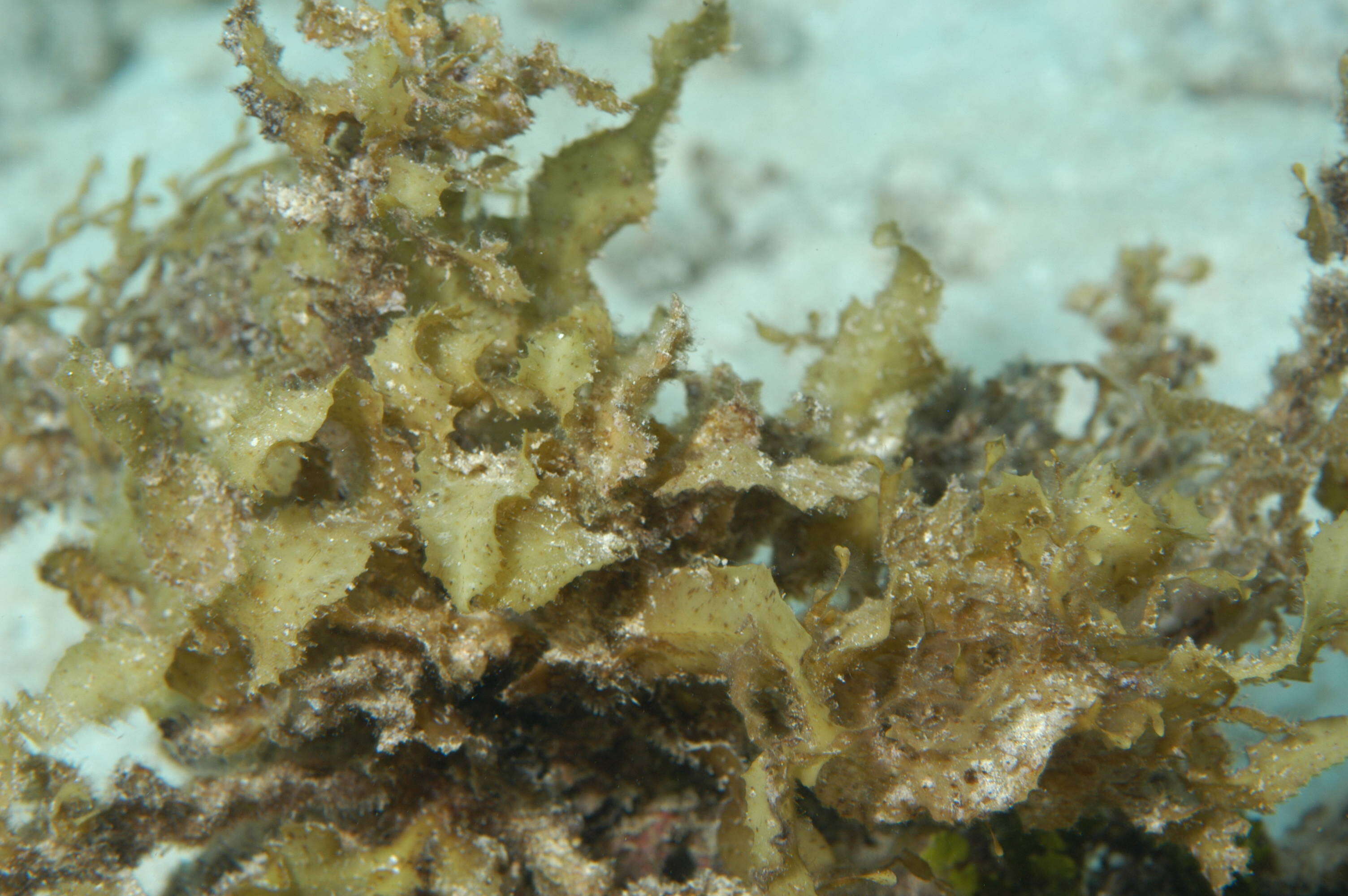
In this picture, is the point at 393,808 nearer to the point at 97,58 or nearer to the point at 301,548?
the point at 301,548

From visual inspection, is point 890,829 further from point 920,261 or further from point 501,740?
point 920,261

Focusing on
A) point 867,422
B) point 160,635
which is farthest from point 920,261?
point 160,635

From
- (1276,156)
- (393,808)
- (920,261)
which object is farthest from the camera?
(1276,156)

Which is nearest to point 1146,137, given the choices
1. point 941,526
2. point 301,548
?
point 941,526

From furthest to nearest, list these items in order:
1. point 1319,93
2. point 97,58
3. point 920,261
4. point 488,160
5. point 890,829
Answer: point 97,58
point 1319,93
point 920,261
point 890,829
point 488,160

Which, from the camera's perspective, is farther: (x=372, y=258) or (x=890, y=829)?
(x=890, y=829)

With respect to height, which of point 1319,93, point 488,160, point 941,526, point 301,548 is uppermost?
point 1319,93

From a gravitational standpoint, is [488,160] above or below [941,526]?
above
